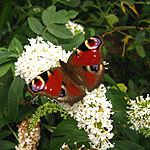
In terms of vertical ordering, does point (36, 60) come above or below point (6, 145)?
above

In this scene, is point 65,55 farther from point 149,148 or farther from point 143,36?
point 143,36

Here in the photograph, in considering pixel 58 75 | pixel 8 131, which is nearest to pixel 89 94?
pixel 58 75

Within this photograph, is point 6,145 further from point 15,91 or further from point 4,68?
point 4,68

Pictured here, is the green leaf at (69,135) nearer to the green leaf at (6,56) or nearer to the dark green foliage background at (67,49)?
the dark green foliage background at (67,49)

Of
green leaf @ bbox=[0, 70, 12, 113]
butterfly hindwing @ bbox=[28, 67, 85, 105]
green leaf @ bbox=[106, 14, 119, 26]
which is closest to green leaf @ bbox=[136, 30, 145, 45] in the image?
green leaf @ bbox=[106, 14, 119, 26]

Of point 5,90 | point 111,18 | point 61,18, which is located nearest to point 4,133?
point 5,90

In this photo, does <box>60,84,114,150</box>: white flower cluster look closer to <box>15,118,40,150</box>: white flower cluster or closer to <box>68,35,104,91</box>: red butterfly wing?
<box>68,35,104,91</box>: red butterfly wing
